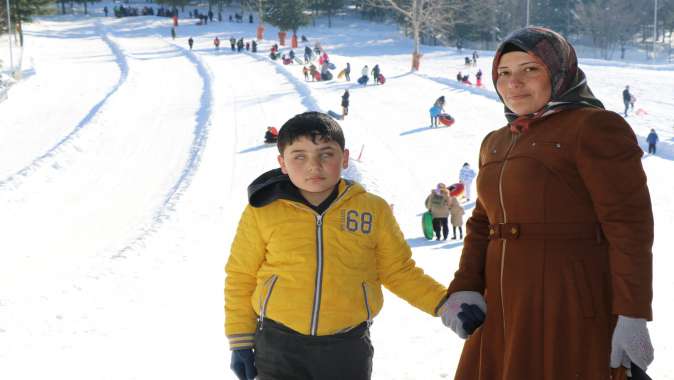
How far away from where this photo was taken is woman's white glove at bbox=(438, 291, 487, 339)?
107 inches

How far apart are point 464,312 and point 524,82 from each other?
0.87m

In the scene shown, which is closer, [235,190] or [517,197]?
[517,197]

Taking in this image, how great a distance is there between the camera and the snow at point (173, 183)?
657cm

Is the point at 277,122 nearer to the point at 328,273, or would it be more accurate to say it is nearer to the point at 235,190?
the point at 235,190

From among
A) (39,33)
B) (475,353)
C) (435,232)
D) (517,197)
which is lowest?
(435,232)

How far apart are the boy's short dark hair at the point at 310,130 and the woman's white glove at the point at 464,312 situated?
0.78m

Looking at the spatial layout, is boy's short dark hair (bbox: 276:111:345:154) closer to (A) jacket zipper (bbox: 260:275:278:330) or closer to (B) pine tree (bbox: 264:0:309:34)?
(A) jacket zipper (bbox: 260:275:278:330)

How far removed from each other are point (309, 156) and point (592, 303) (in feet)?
3.88

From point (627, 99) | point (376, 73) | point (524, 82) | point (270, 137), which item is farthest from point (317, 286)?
point (376, 73)

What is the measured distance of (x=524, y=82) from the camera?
8.75 ft

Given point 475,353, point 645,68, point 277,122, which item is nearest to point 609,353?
point 475,353

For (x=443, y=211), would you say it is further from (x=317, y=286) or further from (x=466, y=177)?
(x=317, y=286)

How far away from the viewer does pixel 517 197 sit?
2.59 meters

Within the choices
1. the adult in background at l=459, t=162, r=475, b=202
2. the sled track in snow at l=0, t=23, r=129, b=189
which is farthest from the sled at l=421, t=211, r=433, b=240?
the sled track in snow at l=0, t=23, r=129, b=189
